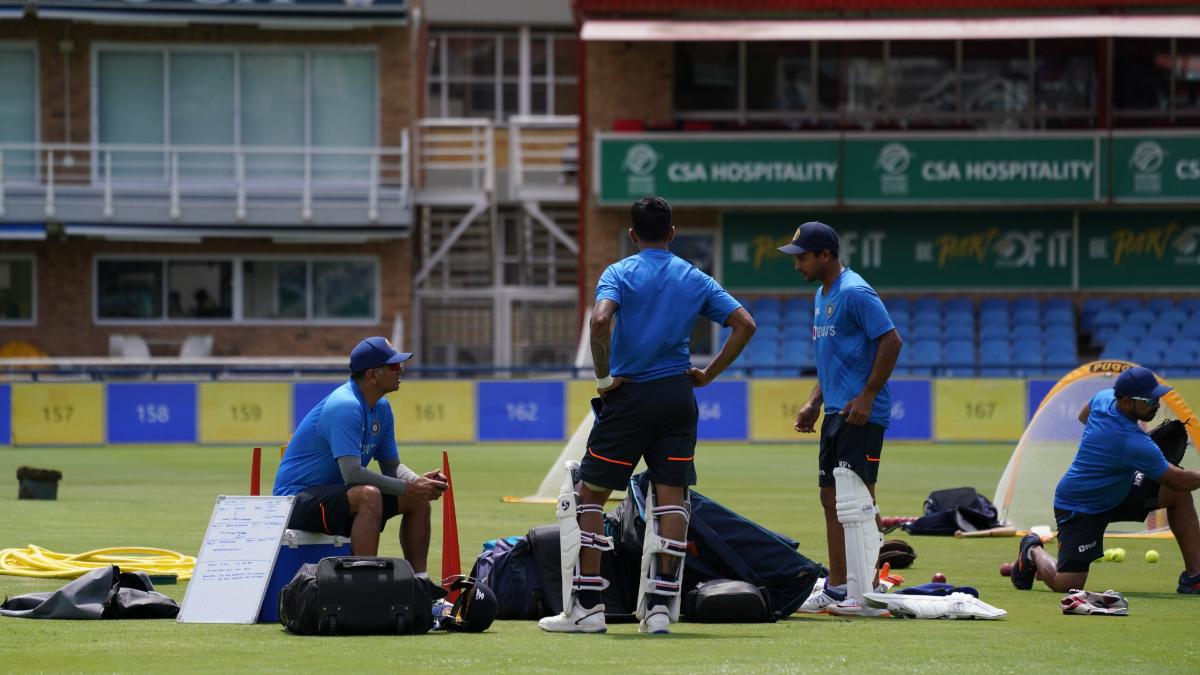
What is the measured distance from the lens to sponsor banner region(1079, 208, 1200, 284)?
36.6 meters

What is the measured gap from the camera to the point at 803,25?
35.4m

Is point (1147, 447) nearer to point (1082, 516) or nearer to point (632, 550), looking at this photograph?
point (1082, 516)

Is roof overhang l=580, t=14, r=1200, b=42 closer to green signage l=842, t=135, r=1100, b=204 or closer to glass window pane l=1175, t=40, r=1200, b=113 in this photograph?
glass window pane l=1175, t=40, r=1200, b=113

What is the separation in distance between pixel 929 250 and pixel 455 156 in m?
10.5

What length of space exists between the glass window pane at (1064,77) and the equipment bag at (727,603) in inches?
1176

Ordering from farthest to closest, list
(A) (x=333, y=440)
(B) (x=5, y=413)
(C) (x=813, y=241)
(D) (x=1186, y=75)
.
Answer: (D) (x=1186, y=75)
(B) (x=5, y=413)
(C) (x=813, y=241)
(A) (x=333, y=440)

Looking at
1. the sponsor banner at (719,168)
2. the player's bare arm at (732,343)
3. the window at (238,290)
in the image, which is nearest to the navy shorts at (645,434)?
the player's bare arm at (732,343)

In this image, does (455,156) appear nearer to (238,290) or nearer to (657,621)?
(238,290)

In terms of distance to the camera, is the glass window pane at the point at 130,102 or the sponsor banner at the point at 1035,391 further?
the glass window pane at the point at 130,102

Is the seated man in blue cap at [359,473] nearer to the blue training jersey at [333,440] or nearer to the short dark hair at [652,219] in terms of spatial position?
the blue training jersey at [333,440]

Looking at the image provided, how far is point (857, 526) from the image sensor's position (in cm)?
970

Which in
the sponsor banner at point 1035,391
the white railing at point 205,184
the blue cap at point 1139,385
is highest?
the white railing at point 205,184

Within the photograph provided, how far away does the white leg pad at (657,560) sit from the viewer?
9.07m

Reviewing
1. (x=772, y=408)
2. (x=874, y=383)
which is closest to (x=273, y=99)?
(x=772, y=408)
